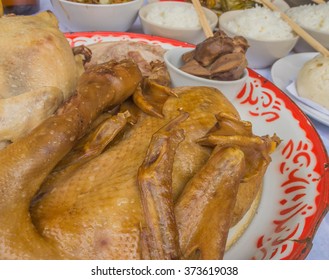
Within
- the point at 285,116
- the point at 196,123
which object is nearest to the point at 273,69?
the point at 285,116

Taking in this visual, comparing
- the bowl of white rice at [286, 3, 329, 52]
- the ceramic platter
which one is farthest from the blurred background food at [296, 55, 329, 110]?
the bowl of white rice at [286, 3, 329, 52]

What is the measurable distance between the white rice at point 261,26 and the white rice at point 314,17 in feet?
0.47

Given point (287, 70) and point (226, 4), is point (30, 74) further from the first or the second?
point (226, 4)

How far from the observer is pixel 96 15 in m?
1.82

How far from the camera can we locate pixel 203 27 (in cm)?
177

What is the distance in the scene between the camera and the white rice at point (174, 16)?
191 centimetres

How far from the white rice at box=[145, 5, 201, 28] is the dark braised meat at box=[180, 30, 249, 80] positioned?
1.83ft

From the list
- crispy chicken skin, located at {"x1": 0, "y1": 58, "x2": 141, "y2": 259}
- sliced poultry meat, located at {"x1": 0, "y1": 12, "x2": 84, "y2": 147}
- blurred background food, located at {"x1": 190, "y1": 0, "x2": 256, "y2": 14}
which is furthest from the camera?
blurred background food, located at {"x1": 190, "y1": 0, "x2": 256, "y2": 14}

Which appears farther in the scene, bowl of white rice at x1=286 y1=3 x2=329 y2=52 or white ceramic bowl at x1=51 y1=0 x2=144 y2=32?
bowl of white rice at x1=286 y1=3 x2=329 y2=52

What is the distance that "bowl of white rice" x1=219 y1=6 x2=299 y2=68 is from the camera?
1812mm

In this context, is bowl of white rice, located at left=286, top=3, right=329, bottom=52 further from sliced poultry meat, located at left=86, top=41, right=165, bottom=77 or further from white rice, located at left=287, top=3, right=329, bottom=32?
sliced poultry meat, located at left=86, top=41, right=165, bottom=77

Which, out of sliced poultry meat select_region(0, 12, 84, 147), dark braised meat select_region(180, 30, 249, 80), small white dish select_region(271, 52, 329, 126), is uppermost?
sliced poultry meat select_region(0, 12, 84, 147)
